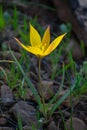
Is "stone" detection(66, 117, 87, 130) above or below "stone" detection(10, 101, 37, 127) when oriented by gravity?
below

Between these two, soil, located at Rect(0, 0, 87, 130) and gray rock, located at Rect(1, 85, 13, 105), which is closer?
soil, located at Rect(0, 0, 87, 130)

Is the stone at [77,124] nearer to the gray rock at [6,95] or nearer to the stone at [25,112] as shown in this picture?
the stone at [25,112]

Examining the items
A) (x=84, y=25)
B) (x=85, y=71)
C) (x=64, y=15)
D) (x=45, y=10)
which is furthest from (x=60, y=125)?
(x=45, y=10)

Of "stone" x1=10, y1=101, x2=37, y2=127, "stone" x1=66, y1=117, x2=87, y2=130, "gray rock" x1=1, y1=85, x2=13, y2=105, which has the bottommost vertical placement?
"stone" x1=66, y1=117, x2=87, y2=130

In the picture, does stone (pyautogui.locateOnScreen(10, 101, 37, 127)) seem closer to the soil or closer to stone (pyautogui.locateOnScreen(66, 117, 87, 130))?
the soil

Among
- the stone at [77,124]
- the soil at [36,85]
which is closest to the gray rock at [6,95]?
the soil at [36,85]

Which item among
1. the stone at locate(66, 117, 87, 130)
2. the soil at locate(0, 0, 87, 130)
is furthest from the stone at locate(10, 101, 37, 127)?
the stone at locate(66, 117, 87, 130)

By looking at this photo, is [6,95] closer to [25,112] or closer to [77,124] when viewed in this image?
[25,112]

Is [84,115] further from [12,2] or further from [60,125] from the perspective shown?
[12,2]
